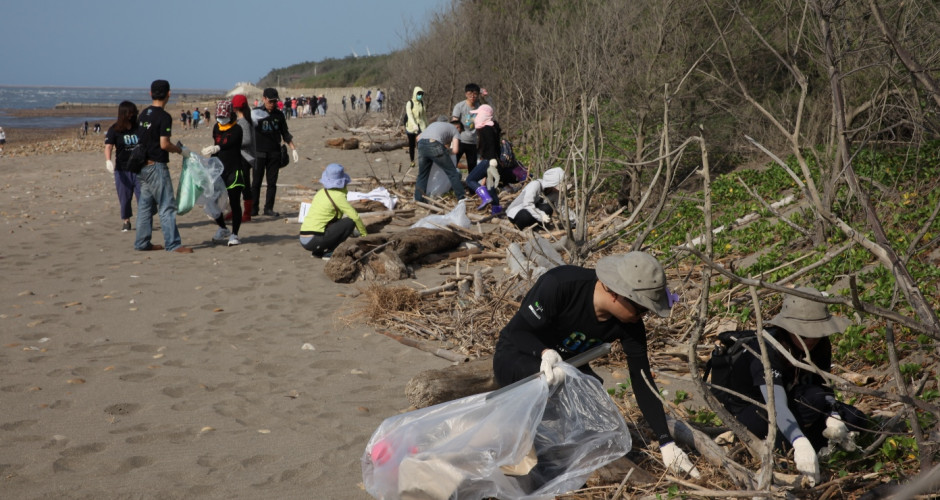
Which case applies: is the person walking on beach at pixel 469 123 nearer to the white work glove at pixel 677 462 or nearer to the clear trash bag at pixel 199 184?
the clear trash bag at pixel 199 184

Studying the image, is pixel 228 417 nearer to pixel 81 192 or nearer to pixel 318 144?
pixel 81 192

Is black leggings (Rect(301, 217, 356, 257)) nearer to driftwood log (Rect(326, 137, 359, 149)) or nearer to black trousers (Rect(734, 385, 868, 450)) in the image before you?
black trousers (Rect(734, 385, 868, 450))

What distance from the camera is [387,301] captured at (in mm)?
6246

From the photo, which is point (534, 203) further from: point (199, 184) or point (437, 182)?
point (199, 184)

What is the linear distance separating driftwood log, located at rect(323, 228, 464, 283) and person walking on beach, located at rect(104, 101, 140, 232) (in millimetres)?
2594

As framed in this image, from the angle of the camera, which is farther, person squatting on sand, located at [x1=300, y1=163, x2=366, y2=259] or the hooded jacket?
the hooded jacket

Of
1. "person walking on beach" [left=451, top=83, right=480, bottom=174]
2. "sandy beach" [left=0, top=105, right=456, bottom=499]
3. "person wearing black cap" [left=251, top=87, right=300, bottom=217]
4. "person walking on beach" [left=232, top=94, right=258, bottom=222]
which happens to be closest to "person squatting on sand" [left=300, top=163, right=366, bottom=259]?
"sandy beach" [left=0, top=105, right=456, bottom=499]

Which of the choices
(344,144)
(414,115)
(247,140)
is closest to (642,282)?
(247,140)

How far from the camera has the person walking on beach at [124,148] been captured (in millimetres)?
8527

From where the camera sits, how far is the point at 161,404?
440 cm

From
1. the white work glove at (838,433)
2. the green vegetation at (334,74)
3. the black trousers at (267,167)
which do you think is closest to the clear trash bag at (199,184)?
the black trousers at (267,167)

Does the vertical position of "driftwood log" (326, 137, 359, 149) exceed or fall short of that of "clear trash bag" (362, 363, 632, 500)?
it exceeds it

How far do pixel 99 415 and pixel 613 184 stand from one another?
9.29m

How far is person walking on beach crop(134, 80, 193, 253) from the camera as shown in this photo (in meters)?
7.97
